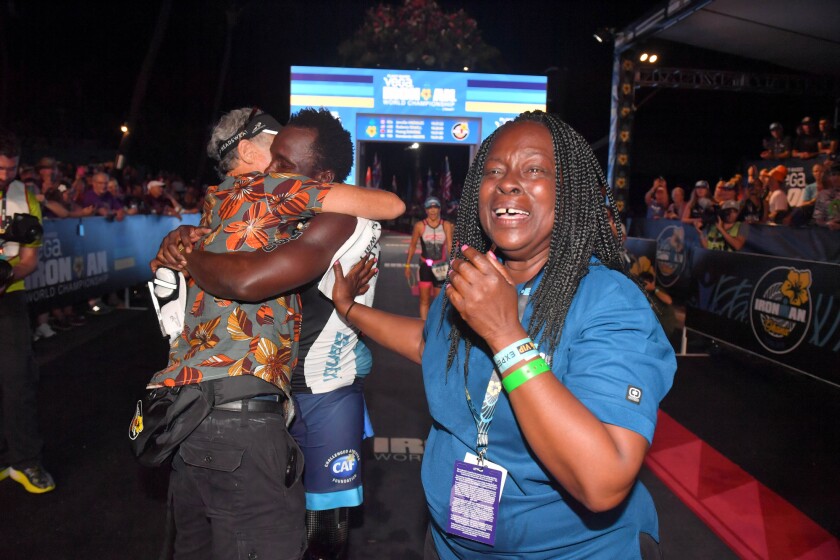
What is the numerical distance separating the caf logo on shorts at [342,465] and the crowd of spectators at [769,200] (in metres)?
7.34

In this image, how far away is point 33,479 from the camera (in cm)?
366

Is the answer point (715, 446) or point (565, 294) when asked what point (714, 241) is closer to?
point (715, 446)

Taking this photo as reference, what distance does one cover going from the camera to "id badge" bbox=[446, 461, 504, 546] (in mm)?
1273

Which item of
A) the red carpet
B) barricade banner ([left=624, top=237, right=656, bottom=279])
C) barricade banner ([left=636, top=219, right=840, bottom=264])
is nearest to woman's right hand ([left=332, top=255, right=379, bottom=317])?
the red carpet

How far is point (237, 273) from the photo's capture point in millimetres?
1643

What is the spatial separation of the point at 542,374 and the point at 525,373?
3 cm

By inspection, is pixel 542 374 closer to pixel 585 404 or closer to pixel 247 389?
pixel 585 404

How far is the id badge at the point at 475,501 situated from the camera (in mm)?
1273

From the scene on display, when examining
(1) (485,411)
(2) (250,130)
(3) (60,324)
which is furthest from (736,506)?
(3) (60,324)

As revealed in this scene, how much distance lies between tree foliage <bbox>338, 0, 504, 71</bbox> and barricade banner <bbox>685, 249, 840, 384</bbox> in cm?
780

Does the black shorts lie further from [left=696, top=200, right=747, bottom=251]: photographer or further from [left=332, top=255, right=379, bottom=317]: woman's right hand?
[left=332, top=255, right=379, bottom=317]: woman's right hand

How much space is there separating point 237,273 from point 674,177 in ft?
82.0

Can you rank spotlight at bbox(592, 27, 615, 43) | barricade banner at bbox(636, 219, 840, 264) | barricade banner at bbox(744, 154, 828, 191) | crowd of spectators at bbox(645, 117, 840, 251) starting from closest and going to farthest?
barricade banner at bbox(636, 219, 840, 264)
crowd of spectators at bbox(645, 117, 840, 251)
spotlight at bbox(592, 27, 615, 43)
barricade banner at bbox(744, 154, 828, 191)

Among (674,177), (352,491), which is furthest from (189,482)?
(674,177)
